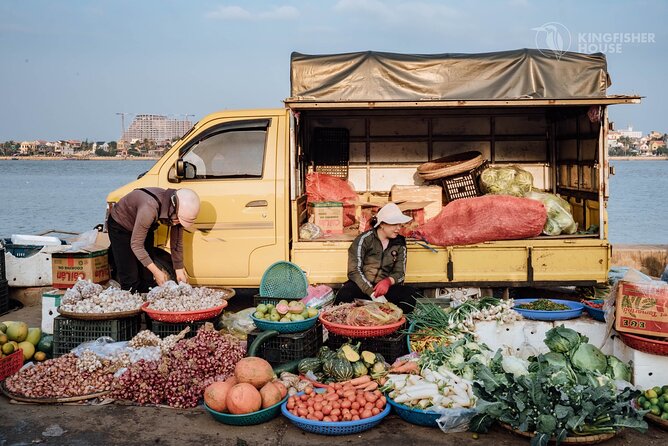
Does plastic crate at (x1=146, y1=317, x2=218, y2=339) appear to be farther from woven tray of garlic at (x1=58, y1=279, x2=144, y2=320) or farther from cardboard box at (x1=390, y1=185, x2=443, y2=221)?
cardboard box at (x1=390, y1=185, x2=443, y2=221)

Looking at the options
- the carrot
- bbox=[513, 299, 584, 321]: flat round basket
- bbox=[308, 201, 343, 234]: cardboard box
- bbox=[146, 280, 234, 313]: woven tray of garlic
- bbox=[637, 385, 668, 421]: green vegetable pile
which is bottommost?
bbox=[637, 385, 668, 421]: green vegetable pile

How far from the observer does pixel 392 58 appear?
7633 mm

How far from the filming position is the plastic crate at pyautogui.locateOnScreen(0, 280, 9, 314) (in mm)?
8672

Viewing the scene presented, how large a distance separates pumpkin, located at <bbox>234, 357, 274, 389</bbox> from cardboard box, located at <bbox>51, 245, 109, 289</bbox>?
2.97m

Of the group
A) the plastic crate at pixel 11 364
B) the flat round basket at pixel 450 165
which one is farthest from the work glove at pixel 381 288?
the plastic crate at pixel 11 364

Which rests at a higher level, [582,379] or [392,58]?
[392,58]

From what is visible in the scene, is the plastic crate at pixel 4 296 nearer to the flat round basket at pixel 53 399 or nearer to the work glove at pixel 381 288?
the flat round basket at pixel 53 399

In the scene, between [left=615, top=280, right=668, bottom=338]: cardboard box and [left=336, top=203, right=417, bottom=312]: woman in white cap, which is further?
[left=336, top=203, right=417, bottom=312]: woman in white cap

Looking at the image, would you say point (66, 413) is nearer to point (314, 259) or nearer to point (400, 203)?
point (314, 259)

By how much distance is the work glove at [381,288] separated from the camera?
654 cm

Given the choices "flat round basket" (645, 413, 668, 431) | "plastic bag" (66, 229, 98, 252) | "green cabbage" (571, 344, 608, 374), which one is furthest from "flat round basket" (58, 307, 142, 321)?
"flat round basket" (645, 413, 668, 431)

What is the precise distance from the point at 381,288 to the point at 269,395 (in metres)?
1.93

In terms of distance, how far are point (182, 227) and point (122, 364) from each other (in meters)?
1.92

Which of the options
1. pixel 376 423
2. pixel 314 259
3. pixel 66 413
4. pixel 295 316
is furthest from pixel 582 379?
pixel 66 413
